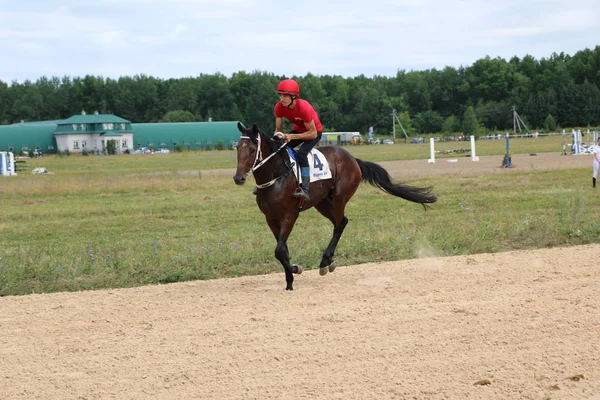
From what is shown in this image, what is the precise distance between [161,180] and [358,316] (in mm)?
27428

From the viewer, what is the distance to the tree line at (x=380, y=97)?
4505 inches

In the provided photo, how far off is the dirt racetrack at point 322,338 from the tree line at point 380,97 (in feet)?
296

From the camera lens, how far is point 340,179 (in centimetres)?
1147

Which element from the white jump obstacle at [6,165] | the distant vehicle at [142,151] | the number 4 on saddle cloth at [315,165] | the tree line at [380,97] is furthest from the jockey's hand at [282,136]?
the distant vehicle at [142,151]

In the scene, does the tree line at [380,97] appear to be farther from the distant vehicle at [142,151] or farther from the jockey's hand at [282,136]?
the jockey's hand at [282,136]

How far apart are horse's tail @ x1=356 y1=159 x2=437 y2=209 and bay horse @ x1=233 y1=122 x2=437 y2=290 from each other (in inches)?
14.0

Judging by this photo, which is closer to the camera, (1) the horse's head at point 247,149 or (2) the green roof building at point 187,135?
(1) the horse's head at point 247,149

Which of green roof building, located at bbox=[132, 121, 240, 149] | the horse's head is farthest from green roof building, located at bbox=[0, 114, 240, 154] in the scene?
the horse's head

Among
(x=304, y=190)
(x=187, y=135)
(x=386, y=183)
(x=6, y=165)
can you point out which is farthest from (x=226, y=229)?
(x=187, y=135)

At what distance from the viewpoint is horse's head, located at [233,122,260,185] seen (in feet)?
31.8

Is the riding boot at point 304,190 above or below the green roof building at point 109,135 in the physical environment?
below

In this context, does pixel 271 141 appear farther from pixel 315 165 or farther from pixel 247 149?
pixel 315 165

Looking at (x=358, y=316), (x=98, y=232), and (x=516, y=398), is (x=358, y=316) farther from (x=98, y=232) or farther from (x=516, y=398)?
(x=98, y=232)

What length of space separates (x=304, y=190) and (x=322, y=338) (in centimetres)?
344
